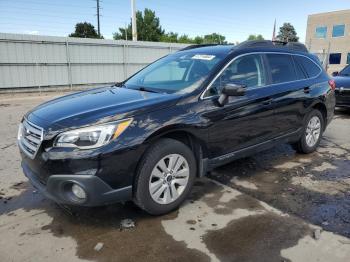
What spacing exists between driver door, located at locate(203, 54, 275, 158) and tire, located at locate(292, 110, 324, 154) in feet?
3.44

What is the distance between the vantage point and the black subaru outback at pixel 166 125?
3086 mm

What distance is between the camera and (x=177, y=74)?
4.46 m

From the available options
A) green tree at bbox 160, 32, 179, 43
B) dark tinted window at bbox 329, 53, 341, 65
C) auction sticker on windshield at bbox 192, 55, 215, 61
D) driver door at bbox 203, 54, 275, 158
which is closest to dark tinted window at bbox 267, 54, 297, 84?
driver door at bbox 203, 54, 275, 158

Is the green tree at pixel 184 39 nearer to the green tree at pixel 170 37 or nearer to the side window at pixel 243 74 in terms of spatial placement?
the green tree at pixel 170 37

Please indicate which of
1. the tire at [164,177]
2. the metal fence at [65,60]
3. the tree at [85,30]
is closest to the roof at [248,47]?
the tire at [164,177]

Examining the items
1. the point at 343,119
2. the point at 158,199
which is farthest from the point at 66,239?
the point at 343,119

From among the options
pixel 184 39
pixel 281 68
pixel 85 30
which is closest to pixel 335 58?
pixel 184 39

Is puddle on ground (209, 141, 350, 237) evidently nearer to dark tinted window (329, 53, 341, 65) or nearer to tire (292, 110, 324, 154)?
tire (292, 110, 324, 154)

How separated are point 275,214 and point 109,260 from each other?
1.78 metres

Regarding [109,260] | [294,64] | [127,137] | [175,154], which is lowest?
[109,260]

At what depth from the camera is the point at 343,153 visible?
19.5ft

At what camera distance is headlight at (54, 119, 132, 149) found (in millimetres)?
3057

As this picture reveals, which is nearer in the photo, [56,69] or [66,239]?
[66,239]

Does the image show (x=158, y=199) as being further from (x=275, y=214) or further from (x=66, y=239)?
(x=275, y=214)
